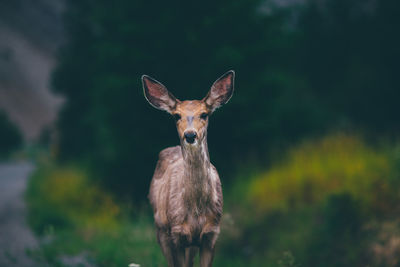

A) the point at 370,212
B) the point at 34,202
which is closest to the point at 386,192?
the point at 370,212

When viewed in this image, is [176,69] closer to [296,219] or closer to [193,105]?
[296,219]

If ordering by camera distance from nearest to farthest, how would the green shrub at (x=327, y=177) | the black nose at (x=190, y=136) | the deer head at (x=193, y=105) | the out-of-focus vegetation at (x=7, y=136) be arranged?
the black nose at (x=190, y=136) → the deer head at (x=193, y=105) → the green shrub at (x=327, y=177) → the out-of-focus vegetation at (x=7, y=136)

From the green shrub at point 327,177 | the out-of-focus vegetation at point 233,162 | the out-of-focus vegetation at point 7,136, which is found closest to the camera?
the out-of-focus vegetation at point 233,162

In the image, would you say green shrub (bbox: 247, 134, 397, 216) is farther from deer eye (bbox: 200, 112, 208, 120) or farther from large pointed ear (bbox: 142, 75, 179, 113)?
large pointed ear (bbox: 142, 75, 179, 113)

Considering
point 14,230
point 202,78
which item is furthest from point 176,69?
point 14,230

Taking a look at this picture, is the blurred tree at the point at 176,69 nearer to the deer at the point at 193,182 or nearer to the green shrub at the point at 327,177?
the green shrub at the point at 327,177

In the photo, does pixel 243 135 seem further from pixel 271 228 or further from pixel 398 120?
pixel 398 120

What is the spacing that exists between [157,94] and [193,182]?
0.79m

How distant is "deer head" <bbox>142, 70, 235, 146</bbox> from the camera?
3.79 meters

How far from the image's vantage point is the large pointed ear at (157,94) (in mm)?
4031

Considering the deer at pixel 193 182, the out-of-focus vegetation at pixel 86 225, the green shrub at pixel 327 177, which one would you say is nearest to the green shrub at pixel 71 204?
the out-of-focus vegetation at pixel 86 225

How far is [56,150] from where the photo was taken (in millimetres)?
19750

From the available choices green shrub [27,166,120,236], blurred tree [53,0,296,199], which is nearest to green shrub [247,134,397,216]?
blurred tree [53,0,296,199]

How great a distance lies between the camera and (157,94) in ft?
13.3
